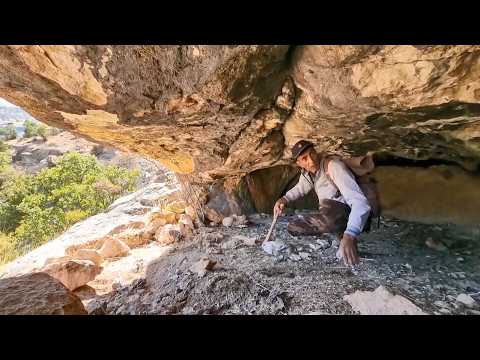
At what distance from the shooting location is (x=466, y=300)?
1.60 m

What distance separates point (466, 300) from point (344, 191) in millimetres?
951

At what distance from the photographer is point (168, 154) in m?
3.13

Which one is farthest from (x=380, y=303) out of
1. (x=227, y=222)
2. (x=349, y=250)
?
(x=227, y=222)

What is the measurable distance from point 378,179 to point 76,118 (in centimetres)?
342

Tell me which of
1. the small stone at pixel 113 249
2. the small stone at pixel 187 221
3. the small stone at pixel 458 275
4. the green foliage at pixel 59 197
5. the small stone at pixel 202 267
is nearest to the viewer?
the small stone at pixel 458 275

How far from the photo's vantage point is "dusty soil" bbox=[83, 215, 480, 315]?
169 centimetres

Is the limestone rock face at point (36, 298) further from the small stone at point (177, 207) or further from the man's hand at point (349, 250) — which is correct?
the small stone at point (177, 207)

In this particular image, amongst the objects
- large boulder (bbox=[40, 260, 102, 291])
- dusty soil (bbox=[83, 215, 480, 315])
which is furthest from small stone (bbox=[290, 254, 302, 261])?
large boulder (bbox=[40, 260, 102, 291])

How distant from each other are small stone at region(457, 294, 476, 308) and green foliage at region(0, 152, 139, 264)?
11628mm

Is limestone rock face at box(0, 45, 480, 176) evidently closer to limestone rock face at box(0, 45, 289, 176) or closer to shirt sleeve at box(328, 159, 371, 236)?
limestone rock face at box(0, 45, 289, 176)

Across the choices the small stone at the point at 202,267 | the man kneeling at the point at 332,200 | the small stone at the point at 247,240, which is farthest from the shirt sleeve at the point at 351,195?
the small stone at the point at 202,267

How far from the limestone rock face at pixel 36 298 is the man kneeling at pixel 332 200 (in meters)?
1.79

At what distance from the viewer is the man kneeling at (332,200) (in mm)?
2029
